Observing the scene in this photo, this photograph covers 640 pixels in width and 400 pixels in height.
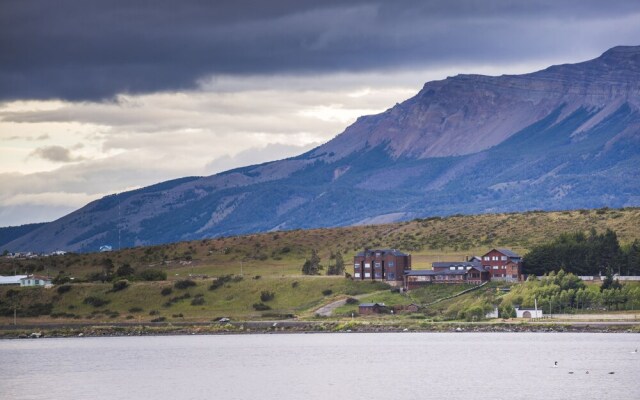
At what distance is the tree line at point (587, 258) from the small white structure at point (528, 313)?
15138 mm

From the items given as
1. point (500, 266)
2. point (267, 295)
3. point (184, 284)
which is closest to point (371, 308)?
point (267, 295)

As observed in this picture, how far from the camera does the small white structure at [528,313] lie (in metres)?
158

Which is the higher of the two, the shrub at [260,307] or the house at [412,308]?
the shrub at [260,307]

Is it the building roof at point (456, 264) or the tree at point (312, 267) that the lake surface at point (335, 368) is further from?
the tree at point (312, 267)

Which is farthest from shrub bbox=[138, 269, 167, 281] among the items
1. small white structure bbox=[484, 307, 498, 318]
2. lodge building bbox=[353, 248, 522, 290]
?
small white structure bbox=[484, 307, 498, 318]

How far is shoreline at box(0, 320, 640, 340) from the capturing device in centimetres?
14675

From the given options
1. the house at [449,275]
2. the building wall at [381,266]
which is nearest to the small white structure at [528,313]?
the house at [449,275]

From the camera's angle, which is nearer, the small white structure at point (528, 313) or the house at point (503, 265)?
the small white structure at point (528, 313)

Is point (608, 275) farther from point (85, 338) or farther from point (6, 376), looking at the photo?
point (6, 376)

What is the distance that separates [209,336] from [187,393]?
62.3 metres

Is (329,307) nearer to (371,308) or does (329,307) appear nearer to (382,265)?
(371,308)

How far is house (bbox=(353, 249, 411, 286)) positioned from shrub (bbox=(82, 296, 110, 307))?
34.2m

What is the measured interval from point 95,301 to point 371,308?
133 ft

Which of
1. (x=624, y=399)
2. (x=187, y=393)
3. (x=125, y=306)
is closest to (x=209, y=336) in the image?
(x=125, y=306)
